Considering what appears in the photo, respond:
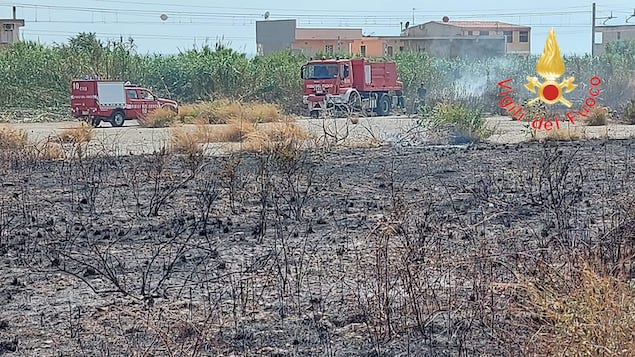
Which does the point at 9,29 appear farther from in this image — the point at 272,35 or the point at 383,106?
the point at 383,106

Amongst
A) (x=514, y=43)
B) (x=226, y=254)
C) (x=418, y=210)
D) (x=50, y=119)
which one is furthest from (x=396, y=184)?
(x=514, y=43)

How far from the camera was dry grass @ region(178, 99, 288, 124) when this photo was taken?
1203 inches

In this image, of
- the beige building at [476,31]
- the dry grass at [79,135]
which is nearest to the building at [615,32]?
the beige building at [476,31]

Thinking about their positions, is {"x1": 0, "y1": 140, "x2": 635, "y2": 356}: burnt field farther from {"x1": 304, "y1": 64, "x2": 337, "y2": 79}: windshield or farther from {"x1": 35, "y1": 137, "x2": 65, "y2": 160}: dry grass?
{"x1": 304, "y1": 64, "x2": 337, "y2": 79}: windshield

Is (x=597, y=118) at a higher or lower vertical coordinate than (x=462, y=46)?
lower

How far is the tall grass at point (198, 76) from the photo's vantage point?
1688 inches

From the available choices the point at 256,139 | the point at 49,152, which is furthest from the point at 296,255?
the point at 256,139

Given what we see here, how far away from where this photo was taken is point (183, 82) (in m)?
46.0

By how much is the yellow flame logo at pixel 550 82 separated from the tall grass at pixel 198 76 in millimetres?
1140

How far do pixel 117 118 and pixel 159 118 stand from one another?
A: 2255 mm

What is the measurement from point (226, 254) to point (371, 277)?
1.77m

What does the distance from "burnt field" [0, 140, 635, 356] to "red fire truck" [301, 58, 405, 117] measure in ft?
77.7

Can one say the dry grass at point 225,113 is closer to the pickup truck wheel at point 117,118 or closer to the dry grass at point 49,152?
the pickup truck wheel at point 117,118

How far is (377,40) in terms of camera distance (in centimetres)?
8694
